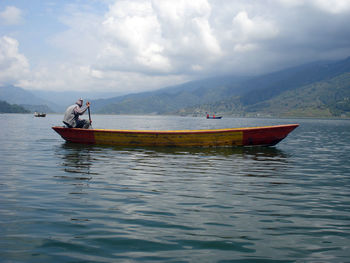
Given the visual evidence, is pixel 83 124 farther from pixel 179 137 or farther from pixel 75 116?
pixel 179 137

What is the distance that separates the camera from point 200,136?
781 inches

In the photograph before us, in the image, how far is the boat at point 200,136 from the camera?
1981cm

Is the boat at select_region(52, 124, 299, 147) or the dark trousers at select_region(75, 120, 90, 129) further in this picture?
the dark trousers at select_region(75, 120, 90, 129)

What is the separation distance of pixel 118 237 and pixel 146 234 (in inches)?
20.2

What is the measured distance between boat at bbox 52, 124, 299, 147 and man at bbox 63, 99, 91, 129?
650mm

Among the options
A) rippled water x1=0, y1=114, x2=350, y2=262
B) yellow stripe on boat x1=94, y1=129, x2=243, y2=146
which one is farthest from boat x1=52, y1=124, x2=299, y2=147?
rippled water x1=0, y1=114, x2=350, y2=262

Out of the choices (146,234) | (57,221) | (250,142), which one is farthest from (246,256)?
(250,142)

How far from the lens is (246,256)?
4539 millimetres

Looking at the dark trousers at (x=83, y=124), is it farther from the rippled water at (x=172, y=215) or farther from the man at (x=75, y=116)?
the rippled water at (x=172, y=215)

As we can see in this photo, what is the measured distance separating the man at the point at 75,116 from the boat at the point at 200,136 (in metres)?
0.65

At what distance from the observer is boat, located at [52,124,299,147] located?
780 inches

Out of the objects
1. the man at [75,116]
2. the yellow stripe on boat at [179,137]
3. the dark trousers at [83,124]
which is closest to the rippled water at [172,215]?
the yellow stripe on boat at [179,137]

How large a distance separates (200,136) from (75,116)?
923cm

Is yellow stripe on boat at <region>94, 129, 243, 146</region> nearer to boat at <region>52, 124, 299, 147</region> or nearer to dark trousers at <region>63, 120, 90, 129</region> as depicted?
boat at <region>52, 124, 299, 147</region>
